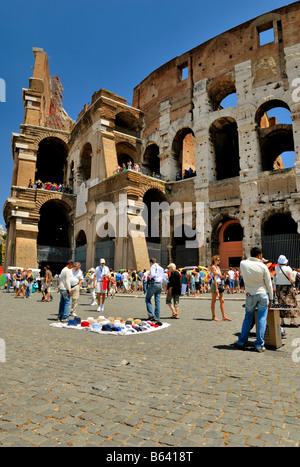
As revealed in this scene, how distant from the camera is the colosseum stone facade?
59.3ft

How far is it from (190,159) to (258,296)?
24.1 m

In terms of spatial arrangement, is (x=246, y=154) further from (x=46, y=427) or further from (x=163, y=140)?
(x=46, y=427)

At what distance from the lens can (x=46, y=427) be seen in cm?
218

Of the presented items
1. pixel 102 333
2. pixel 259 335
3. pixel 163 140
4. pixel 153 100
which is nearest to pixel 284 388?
pixel 259 335

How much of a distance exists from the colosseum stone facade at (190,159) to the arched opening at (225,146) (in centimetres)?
8

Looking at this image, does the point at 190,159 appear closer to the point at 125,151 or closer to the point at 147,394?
the point at 125,151

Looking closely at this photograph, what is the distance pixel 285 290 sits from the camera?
6.41m

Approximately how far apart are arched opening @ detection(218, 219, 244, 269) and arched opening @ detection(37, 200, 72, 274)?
13.0 m

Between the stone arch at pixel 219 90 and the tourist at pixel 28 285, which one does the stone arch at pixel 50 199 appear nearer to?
the tourist at pixel 28 285

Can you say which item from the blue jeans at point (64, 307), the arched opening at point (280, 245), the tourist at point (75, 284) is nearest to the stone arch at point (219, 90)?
the arched opening at point (280, 245)

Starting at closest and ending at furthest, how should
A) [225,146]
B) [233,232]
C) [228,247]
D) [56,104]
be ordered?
[228,247]
[233,232]
[225,146]
[56,104]

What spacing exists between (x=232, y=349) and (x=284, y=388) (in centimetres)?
158

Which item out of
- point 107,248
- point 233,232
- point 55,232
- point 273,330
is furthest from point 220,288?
point 55,232

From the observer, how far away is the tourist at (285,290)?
6.27 meters
